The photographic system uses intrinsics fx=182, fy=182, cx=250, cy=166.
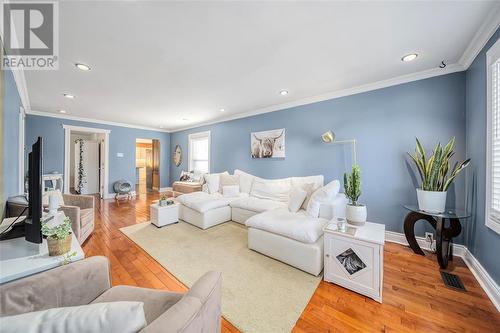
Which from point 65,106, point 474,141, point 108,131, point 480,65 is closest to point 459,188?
point 474,141

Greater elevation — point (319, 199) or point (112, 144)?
point (112, 144)

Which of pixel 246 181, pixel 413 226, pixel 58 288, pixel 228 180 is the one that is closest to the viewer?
pixel 58 288

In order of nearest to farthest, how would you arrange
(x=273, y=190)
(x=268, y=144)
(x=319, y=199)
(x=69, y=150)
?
(x=319, y=199) < (x=273, y=190) < (x=268, y=144) < (x=69, y=150)

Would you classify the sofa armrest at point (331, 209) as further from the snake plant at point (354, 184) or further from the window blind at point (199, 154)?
the window blind at point (199, 154)

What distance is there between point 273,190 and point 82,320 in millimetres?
3348

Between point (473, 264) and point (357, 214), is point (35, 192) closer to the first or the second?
point (357, 214)

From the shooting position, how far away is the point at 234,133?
202 inches

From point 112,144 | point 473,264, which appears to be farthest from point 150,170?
point 473,264

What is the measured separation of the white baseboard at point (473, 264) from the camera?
1.64 m

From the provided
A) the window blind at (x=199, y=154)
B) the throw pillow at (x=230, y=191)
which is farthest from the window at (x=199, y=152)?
→ the throw pillow at (x=230, y=191)

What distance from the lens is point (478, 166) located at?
80.9 inches

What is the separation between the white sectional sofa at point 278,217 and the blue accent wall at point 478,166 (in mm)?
1334

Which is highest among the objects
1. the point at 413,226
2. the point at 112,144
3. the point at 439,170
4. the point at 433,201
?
the point at 112,144

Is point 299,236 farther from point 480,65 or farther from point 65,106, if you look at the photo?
point 65,106
